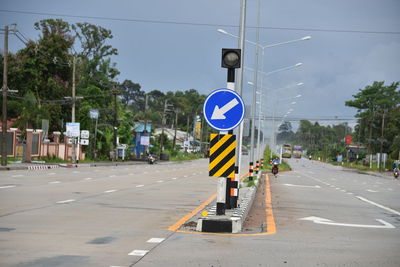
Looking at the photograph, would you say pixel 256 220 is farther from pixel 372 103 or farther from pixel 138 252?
pixel 372 103

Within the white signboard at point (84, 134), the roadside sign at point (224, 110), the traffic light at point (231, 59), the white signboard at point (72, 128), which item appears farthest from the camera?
the white signboard at point (84, 134)

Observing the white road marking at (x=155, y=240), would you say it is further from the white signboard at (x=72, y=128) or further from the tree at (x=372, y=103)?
the tree at (x=372, y=103)

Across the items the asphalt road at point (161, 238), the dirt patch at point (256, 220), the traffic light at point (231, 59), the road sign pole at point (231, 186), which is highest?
the traffic light at point (231, 59)

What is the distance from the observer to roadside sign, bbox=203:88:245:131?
37.2 ft

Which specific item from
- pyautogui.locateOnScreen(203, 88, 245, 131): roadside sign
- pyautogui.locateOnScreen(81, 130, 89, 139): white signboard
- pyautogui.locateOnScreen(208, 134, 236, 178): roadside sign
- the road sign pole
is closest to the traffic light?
the road sign pole

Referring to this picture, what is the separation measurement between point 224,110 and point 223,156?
0.88 metres

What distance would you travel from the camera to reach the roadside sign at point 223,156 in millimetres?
11414

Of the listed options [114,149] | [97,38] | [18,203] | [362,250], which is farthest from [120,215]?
[97,38]

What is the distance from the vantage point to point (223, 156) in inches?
453

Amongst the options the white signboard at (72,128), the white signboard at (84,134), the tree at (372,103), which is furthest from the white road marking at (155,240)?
the tree at (372,103)

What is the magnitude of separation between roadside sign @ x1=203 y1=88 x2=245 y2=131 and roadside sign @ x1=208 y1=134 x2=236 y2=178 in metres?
0.34

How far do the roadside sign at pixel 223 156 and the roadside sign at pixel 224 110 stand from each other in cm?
34

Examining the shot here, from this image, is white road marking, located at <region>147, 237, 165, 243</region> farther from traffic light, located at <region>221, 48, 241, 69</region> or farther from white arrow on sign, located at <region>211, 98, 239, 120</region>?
traffic light, located at <region>221, 48, 241, 69</region>

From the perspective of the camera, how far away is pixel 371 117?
103m
